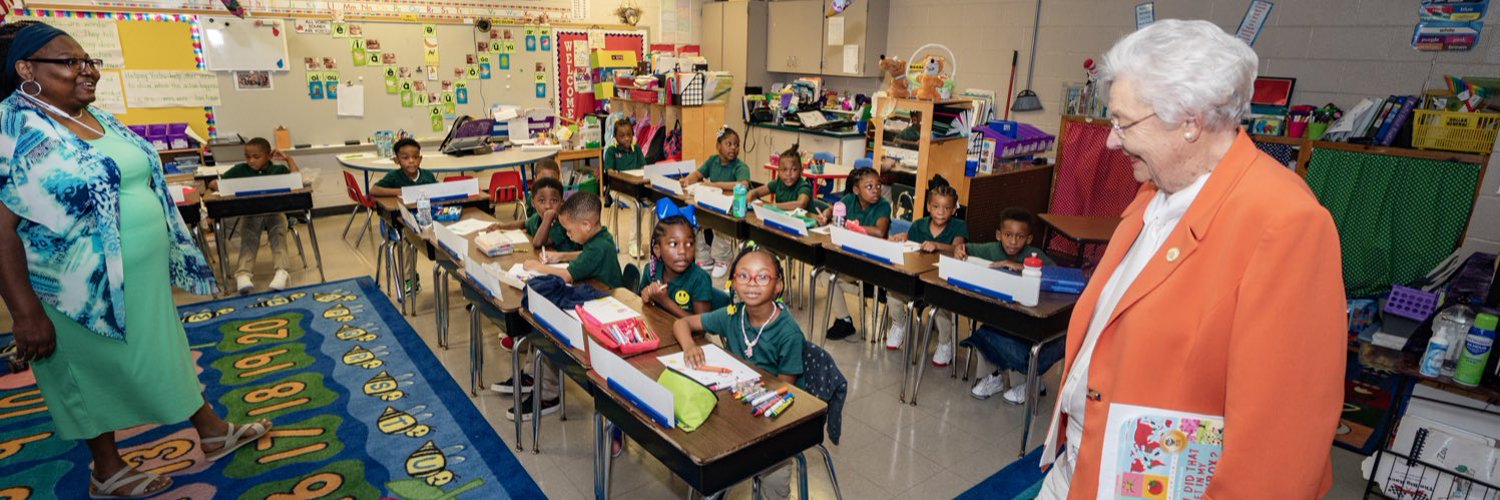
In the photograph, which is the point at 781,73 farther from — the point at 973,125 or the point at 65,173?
the point at 65,173

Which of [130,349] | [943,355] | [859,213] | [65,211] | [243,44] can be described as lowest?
[943,355]

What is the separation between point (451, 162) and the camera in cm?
606

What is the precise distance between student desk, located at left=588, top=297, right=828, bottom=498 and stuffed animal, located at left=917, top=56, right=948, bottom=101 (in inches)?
130

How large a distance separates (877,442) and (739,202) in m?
1.82

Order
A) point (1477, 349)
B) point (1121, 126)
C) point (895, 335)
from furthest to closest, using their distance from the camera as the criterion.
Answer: point (895, 335) < point (1477, 349) < point (1121, 126)

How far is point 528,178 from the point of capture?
7.27m

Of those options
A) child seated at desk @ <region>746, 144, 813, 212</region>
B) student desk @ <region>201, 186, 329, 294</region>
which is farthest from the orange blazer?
student desk @ <region>201, 186, 329, 294</region>

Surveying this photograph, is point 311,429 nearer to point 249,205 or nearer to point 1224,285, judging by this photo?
point 249,205

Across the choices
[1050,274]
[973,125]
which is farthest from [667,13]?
[1050,274]

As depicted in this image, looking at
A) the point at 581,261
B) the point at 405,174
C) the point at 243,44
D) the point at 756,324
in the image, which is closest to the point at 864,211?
the point at 581,261

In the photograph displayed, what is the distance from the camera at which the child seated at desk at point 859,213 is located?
446 centimetres

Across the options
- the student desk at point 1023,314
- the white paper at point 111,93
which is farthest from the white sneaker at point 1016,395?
the white paper at point 111,93

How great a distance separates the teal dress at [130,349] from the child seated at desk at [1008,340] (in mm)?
3122

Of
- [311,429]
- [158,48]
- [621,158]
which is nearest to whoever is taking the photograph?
[311,429]
